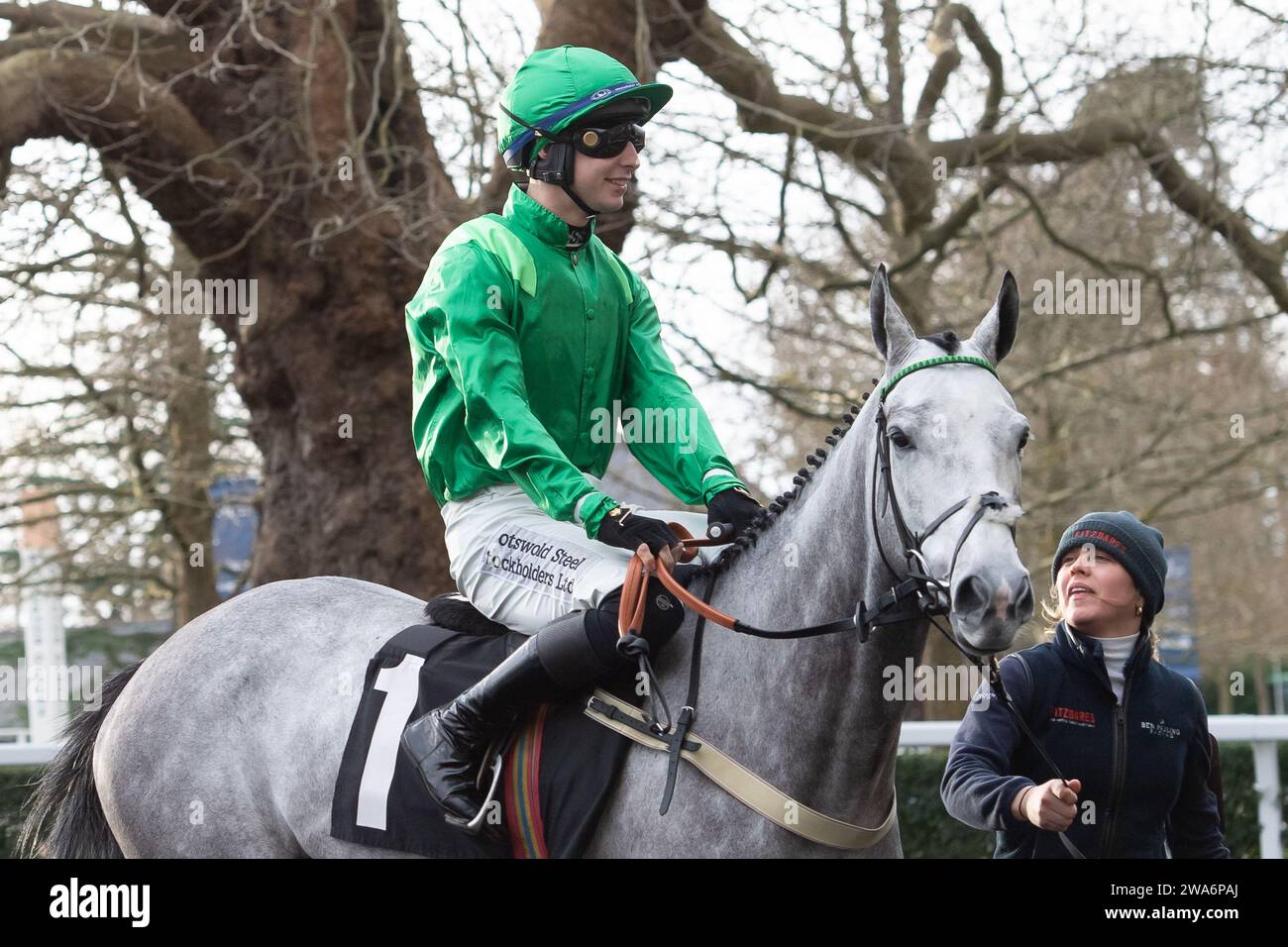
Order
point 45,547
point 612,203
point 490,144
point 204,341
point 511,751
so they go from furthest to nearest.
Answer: point 45,547, point 204,341, point 490,144, point 612,203, point 511,751

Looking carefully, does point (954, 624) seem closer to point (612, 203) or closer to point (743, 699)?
point (743, 699)

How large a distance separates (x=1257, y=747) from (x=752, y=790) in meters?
4.12

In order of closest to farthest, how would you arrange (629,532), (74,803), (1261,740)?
(629,532) < (74,803) < (1261,740)

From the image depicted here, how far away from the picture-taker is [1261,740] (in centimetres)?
618

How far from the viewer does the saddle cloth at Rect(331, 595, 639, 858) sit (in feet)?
10.1

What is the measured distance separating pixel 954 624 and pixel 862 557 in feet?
1.19

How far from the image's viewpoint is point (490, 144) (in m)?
7.54

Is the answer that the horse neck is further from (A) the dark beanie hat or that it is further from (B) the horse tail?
(B) the horse tail

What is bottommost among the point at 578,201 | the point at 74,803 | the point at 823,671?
the point at 74,803

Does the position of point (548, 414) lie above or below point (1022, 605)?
above

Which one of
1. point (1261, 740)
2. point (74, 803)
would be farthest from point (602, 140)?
point (1261, 740)

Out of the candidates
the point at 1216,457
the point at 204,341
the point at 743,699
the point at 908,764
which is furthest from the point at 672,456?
the point at 1216,457

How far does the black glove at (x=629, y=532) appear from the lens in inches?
119

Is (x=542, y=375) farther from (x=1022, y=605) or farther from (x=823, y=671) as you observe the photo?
(x=1022, y=605)
